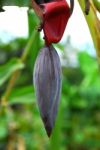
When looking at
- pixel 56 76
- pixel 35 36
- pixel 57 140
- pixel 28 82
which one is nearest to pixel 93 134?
pixel 28 82

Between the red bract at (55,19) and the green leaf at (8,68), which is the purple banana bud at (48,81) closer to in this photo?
the red bract at (55,19)

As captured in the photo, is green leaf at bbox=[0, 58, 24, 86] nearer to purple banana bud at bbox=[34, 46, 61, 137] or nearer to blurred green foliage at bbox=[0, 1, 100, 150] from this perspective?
blurred green foliage at bbox=[0, 1, 100, 150]

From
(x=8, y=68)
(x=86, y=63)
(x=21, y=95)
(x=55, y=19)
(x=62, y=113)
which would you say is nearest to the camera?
(x=55, y=19)

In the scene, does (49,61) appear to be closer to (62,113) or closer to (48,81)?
(48,81)

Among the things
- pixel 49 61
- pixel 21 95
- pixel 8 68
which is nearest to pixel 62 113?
pixel 21 95

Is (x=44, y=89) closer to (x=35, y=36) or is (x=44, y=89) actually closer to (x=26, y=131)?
(x=35, y=36)

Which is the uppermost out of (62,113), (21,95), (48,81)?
(48,81)
